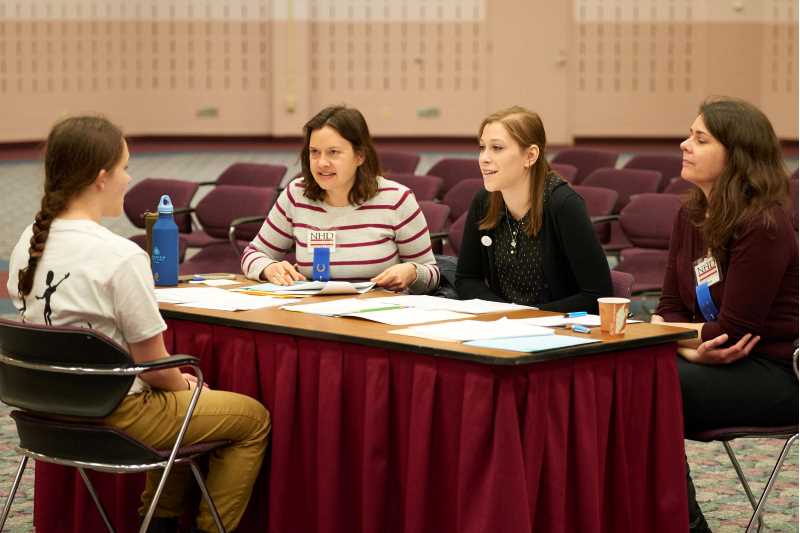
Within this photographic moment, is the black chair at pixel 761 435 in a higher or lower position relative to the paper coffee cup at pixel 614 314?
lower

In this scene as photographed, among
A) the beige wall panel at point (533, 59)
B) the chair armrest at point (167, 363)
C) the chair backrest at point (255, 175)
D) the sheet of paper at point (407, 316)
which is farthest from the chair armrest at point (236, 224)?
the beige wall panel at point (533, 59)

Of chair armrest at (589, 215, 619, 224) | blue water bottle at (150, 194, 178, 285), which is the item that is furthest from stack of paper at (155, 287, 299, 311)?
chair armrest at (589, 215, 619, 224)

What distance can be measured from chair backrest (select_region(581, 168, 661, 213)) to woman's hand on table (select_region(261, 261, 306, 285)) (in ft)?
12.0

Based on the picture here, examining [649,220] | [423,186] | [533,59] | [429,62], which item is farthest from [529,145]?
[429,62]

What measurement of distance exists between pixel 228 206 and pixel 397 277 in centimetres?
318

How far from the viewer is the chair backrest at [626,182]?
7.81m

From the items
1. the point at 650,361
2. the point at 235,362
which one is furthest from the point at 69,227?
the point at 650,361

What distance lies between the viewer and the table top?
2.95 meters

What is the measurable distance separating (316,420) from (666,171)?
5.93 m

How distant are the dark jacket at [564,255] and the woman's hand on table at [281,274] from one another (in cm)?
59

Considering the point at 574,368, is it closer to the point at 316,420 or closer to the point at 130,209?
the point at 316,420

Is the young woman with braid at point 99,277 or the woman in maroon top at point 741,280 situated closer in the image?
the young woman with braid at point 99,277

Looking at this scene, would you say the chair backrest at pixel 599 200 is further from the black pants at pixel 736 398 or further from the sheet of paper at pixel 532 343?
the sheet of paper at pixel 532 343

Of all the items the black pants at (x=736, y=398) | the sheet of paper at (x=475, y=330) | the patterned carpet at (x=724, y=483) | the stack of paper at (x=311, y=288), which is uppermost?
the sheet of paper at (x=475, y=330)
